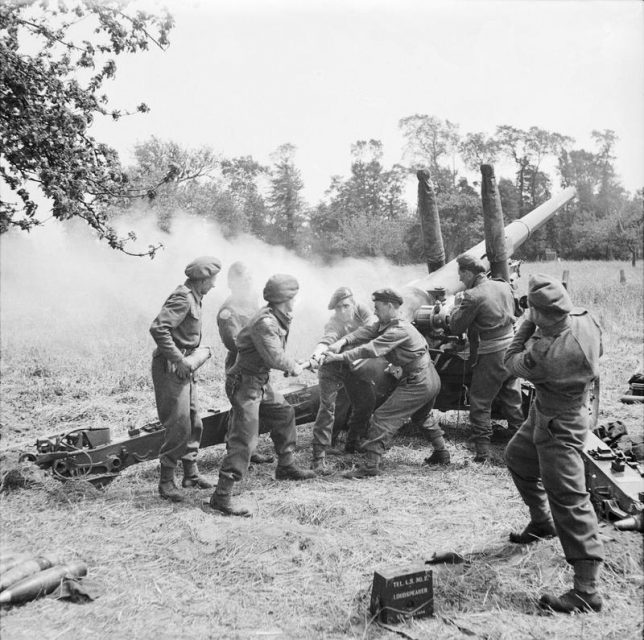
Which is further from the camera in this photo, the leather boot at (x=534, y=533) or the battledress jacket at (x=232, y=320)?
the battledress jacket at (x=232, y=320)

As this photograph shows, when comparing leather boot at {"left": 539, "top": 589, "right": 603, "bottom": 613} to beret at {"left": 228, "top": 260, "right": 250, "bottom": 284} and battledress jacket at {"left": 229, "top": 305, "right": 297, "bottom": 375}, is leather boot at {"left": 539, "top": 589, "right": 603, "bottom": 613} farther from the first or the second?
beret at {"left": 228, "top": 260, "right": 250, "bottom": 284}

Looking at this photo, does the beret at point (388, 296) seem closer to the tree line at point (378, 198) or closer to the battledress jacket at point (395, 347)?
the battledress jacket at point (395, 347)

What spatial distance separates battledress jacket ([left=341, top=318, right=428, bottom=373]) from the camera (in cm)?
594

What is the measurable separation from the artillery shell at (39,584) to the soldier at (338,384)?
275 cm

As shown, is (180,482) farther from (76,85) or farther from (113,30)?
(113,30)

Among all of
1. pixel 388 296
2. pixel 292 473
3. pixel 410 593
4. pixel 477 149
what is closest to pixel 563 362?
pixel 410 593

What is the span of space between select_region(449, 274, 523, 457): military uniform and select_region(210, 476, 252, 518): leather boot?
249 centimetres

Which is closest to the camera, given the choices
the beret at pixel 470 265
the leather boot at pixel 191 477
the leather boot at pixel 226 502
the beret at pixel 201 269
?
the leather boot at pixel 226 502

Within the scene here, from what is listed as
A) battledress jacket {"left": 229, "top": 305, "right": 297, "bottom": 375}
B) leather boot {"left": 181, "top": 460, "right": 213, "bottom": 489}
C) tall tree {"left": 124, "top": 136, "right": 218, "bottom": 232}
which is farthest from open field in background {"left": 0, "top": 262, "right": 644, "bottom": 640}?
tall tree {"left": 124, "top": 136, "right": 218, "bottom": 232}

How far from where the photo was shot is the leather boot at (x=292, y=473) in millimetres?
5781

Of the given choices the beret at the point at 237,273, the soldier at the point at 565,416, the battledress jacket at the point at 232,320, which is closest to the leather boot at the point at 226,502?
the battledress jacket at the point at 232,320

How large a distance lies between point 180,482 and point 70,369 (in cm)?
515

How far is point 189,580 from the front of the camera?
3.86m

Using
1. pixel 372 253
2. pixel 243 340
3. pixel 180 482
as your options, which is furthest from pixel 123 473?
pixel 372 253
